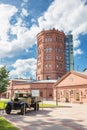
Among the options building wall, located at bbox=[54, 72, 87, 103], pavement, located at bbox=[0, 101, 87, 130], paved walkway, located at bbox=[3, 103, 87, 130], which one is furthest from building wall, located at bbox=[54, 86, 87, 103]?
paved walkway, located at bbox=[3, 103, 87, 130]

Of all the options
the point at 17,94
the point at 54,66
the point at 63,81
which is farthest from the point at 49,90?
the point at 17,94

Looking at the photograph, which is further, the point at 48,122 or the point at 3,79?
the point at 3,79

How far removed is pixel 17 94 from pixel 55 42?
53494 mm

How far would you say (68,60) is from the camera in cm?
11500

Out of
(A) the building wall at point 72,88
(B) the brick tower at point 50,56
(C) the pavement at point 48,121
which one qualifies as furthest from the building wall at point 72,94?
(C) the pavement at point 48,121

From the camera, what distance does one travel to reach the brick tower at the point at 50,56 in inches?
2931

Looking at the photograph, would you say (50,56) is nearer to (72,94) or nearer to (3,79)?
(72,94)

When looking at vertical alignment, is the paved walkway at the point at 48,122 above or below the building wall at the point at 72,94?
below

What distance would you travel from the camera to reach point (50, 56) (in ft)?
247

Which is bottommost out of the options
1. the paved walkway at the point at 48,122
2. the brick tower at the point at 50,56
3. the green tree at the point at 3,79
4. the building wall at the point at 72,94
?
the paved walkway at the point at 48,122

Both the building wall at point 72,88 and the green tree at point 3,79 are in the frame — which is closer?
the green tree at point 3,79

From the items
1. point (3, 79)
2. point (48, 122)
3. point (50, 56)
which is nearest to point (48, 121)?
point (48, 122)

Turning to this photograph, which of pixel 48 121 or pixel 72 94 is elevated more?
pixel 72 94

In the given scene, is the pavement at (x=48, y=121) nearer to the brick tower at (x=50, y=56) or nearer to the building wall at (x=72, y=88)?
the building wall at (x=72, y=88)
